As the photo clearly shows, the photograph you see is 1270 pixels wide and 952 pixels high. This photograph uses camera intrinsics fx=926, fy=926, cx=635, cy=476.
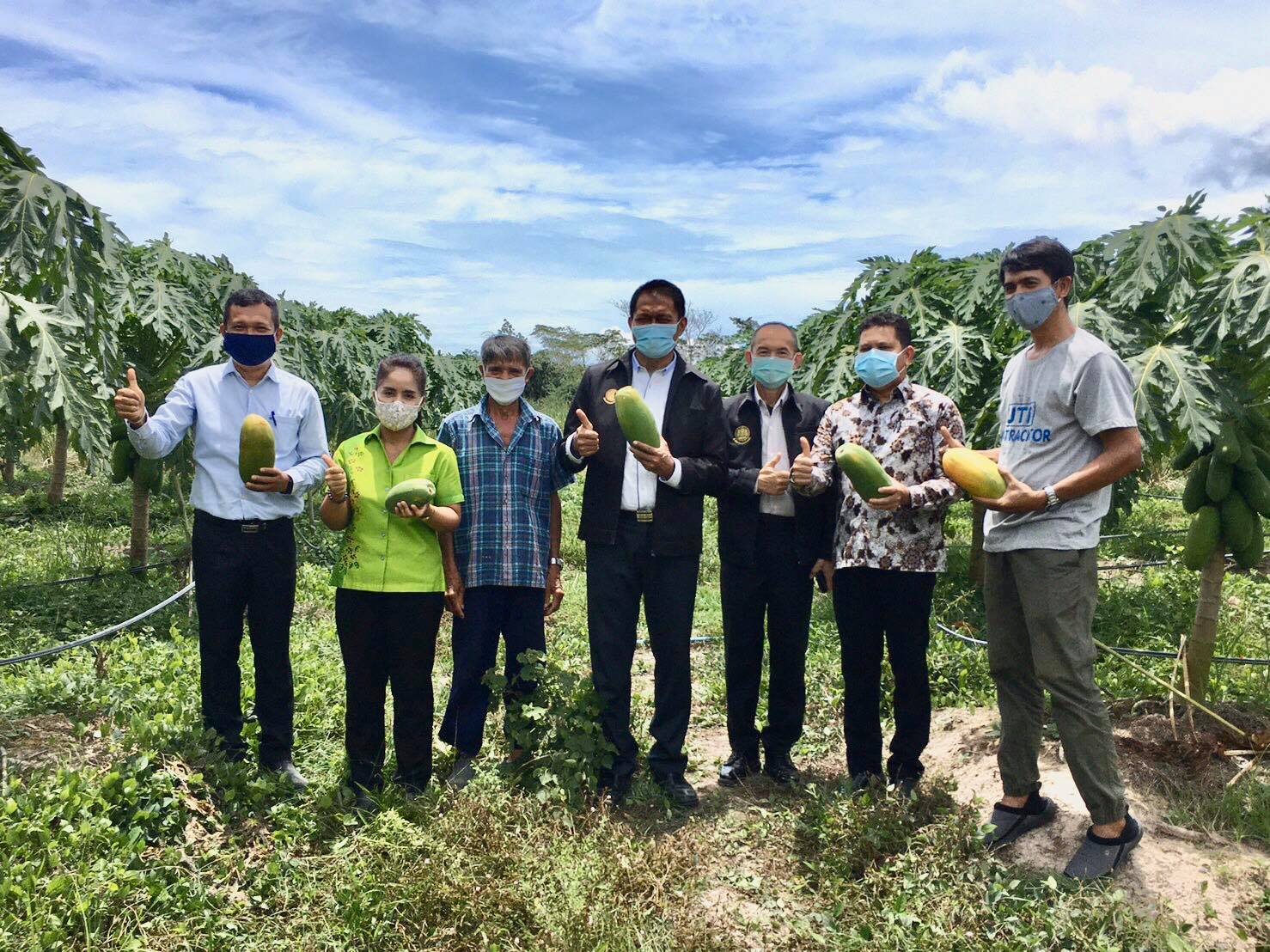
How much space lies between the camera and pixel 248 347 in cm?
382

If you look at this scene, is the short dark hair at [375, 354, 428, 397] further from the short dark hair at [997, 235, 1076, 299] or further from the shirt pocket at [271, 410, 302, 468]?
the short dark hair at [997, 235, 1076, 299]

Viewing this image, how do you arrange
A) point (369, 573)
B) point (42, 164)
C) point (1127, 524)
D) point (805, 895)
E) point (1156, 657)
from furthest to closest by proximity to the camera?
point (1127, 524), point (1156, 657), point (42, 164), point (369, 573), point (805, 895)

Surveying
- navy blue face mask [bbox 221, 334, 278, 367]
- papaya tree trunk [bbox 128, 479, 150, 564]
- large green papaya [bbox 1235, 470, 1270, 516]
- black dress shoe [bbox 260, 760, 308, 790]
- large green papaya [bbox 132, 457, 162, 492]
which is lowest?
black dress shoe [bbox 260, 760, 308, 790]

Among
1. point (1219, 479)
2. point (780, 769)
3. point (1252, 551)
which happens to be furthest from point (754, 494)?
point (1252, 551)

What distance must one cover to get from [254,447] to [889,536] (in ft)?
8.31

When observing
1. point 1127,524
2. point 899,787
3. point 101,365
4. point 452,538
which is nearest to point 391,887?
point 452,538

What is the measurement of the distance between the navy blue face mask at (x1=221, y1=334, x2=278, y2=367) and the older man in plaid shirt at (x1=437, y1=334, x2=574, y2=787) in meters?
0.81

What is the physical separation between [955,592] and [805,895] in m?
4.35

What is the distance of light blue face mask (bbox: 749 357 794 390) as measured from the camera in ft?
13.4

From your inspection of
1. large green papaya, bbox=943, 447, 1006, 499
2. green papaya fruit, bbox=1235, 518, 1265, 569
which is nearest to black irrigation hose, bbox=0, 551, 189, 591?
large green papaya, bbox=943, 447, 1006, 499

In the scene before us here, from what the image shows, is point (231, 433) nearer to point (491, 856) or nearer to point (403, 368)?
point (403, 368)

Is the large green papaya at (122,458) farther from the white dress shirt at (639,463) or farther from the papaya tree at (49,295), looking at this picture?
the white dress shirt at (639,463)

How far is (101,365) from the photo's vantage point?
5344 mm

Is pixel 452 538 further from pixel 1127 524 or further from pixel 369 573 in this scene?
pixel 1127 524
